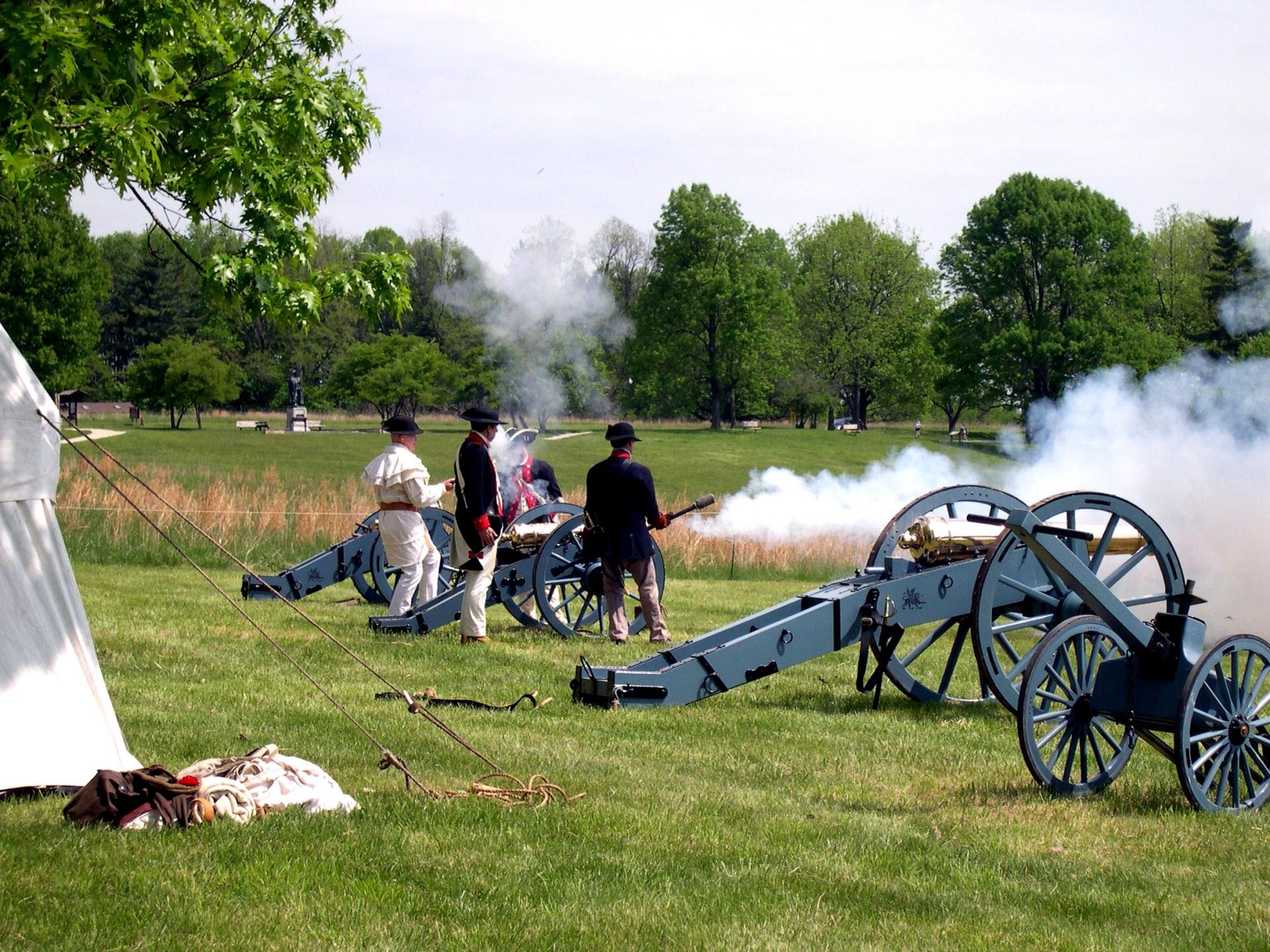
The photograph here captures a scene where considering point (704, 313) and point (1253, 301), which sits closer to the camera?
point (1253, 301)

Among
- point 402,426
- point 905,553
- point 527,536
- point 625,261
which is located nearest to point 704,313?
point 625,261

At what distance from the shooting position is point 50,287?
4462cm

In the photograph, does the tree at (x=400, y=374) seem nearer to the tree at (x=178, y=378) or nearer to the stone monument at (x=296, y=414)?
the stone monument at (x=296, y=414)

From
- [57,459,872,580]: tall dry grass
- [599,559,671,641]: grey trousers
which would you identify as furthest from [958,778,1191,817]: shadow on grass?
[57,459,872,580]: tall dry grass

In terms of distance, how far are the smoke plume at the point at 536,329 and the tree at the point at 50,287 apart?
3075 centimetres

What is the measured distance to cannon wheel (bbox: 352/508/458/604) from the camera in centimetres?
1237

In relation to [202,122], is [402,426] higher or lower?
lower

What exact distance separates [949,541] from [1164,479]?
4.84 metres

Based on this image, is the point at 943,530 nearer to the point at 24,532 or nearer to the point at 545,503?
the point at 545,503

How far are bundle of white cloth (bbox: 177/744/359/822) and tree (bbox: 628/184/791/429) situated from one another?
42183mm

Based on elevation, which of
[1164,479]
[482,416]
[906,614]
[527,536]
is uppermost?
[482,416]

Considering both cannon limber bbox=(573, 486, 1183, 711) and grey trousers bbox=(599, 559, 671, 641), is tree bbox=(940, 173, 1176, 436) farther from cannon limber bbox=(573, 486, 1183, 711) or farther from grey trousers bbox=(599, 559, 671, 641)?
cannon limber bbox=(573, 486, 1183, 711)

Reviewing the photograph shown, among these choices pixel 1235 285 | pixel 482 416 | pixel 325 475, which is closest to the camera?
pixel 482 416

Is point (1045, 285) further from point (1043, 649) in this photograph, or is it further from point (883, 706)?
point (1043, 649)
